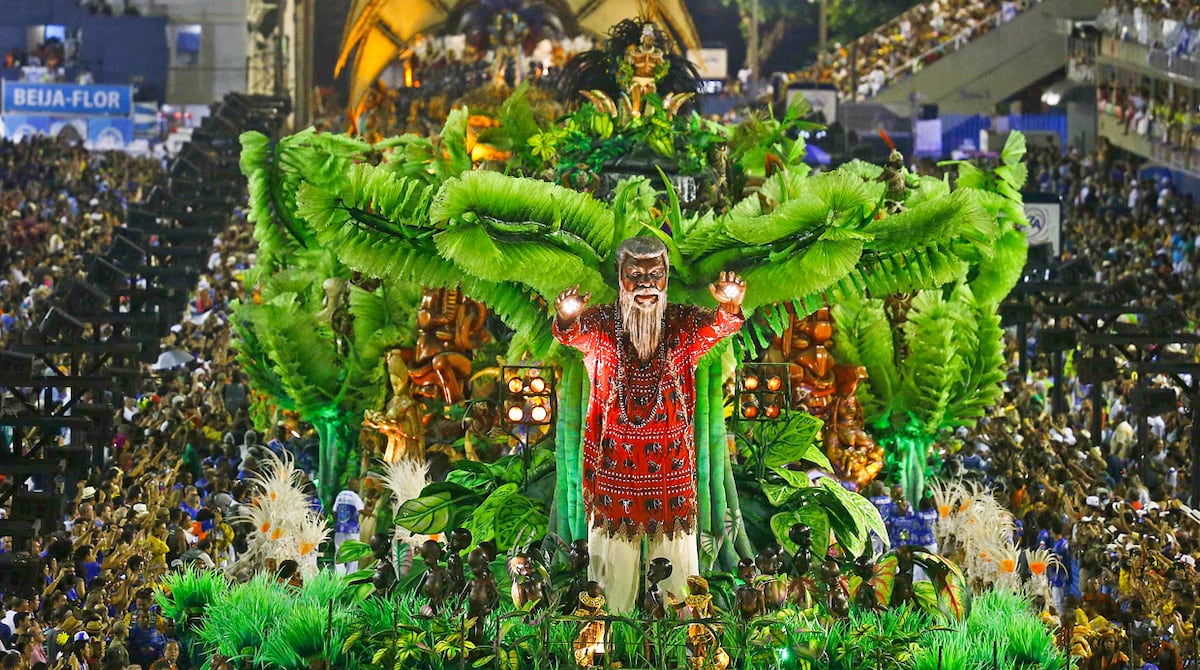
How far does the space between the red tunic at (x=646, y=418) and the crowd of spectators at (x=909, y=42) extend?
30337mm

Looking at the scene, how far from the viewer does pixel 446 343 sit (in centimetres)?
1938

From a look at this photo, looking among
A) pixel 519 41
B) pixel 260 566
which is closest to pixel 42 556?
pixel 260 566

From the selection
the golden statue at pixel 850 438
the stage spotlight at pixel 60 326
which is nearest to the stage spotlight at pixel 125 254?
the stage spotlight at pixel 60 326

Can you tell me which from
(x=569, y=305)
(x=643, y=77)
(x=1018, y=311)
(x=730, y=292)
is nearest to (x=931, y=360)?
(x=643, y=77)

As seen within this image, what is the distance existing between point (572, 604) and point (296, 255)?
27.6 feet

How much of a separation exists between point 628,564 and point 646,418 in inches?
33.9

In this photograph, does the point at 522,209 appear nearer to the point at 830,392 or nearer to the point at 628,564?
the point at 628,564

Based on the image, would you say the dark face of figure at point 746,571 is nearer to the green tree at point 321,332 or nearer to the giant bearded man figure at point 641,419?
the giant bearded man figure at point 641,419

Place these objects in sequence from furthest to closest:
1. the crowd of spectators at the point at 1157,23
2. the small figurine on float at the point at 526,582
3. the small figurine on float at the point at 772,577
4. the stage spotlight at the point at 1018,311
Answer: the crowd of spectators at the point at 1157,23
the stage spotlight at the point at 1018,311
the small figurine on float at the point at 772,577
the small figurine on float at the point at 526,582

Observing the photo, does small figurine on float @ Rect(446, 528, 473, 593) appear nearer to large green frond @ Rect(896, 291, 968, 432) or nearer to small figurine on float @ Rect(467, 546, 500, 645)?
small figurine on float @ Rect(467, 546, 500, 645)

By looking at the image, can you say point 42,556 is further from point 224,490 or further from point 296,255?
point 296,255

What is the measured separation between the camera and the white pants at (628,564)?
44.2 feet

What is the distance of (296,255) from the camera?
2091 cm

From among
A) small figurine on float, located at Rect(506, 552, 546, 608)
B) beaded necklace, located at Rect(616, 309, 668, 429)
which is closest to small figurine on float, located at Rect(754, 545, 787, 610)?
beaded necklace, located at Rect(616, 309, 668, 429)
